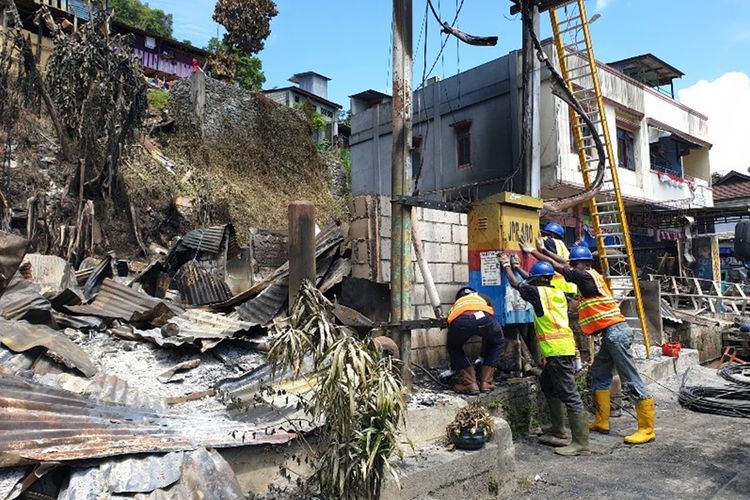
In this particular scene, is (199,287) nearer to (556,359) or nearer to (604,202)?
(556,359)

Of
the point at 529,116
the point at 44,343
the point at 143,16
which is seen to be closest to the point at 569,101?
the point at 529,116

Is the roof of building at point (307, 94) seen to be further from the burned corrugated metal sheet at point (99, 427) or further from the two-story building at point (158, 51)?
the burned corrugated metal sheet at point (99, 427)

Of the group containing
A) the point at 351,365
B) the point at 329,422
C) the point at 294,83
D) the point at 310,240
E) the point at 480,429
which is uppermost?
the point at 294,83

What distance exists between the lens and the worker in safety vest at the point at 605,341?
6047 mm

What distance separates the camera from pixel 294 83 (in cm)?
3734

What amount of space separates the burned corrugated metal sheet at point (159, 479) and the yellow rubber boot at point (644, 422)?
4.68 metres

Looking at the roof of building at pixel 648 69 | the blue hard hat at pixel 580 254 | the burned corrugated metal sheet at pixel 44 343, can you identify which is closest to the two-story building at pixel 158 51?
the roof of building at pixel 648 69

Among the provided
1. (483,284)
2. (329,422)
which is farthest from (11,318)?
(483,284)

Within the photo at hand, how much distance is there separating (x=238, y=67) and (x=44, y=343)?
895 inches

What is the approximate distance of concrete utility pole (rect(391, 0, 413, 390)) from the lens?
5.26 metres

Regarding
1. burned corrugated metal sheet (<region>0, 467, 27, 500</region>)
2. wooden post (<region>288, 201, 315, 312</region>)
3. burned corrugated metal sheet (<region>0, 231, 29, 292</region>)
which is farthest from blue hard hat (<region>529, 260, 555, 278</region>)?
burned corrugated metal sheet (<region>0, 231, 29, 292</region>)

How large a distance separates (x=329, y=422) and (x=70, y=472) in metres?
1.34

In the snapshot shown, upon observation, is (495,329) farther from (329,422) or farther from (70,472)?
(70,472)

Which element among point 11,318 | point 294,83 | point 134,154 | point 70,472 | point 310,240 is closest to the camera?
point 70,472
